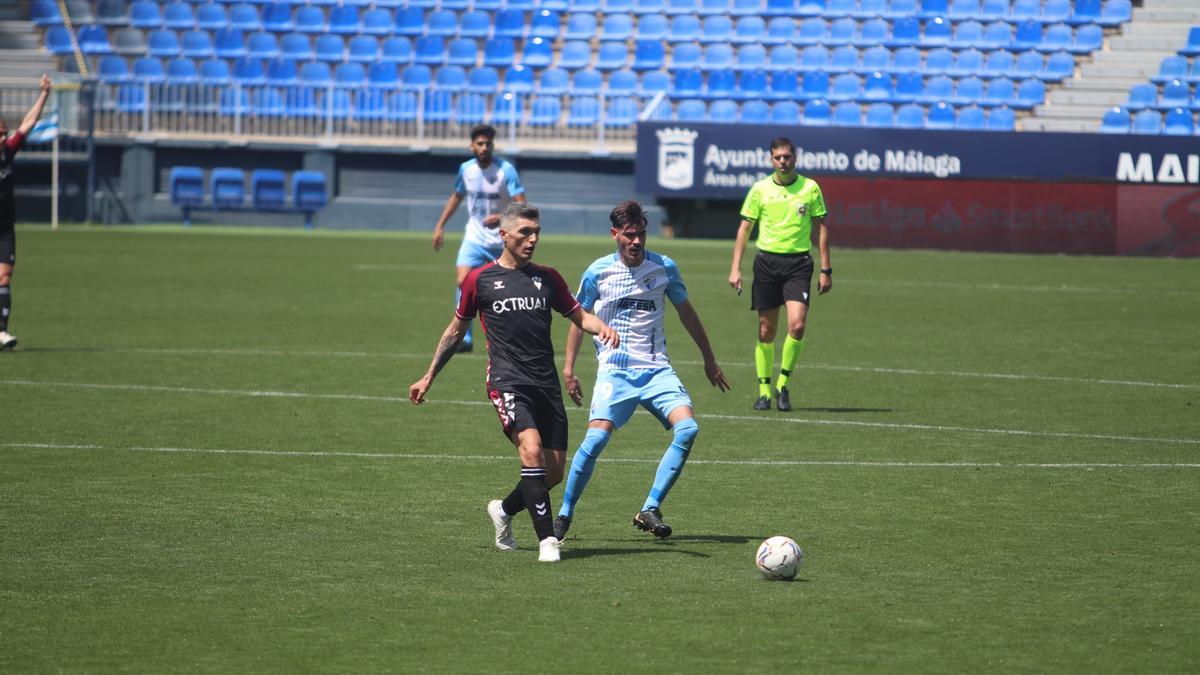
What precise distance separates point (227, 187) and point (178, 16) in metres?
5.88

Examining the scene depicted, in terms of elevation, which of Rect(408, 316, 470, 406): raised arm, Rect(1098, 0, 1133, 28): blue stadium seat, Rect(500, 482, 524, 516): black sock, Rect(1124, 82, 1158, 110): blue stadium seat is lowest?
Rect(500, 482, 524, 516): black sock

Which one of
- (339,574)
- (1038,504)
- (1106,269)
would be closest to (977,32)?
(1106,269)

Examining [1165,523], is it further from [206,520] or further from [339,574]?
[206,520]

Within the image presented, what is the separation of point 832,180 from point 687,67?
7.11 metres

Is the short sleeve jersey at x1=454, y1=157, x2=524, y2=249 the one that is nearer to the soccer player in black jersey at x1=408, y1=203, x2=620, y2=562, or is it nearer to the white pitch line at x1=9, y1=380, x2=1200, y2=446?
the white pitch line at x1=9, y1=380, x2=1200, y2=446

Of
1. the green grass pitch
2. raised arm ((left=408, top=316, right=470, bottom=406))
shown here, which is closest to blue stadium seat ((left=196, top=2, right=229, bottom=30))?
the green grass pitch

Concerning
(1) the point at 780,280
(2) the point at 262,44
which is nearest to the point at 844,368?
(1) the point at 780,280

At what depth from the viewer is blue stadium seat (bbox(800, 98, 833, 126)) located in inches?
1426

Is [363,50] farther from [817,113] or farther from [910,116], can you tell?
[910,116]

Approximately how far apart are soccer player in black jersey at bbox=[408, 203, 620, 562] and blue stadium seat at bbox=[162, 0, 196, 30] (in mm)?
34218

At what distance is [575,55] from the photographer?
38.8 meters

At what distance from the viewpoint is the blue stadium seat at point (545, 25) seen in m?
39.2

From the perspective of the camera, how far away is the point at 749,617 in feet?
22.4

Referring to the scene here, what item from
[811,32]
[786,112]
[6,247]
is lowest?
[6,247]
